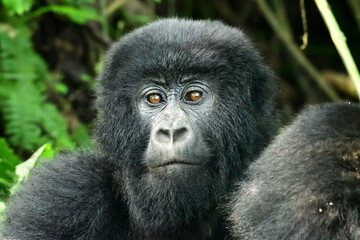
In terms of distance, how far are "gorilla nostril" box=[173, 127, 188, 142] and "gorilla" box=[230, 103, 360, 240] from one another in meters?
0.83

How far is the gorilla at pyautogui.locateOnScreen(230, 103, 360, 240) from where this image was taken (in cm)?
263

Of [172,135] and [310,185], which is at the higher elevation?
[172,135]

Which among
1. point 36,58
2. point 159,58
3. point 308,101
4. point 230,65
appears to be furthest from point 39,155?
point 308,101

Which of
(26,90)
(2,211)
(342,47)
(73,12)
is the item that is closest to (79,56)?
(73,12)

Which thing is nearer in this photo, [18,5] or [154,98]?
[154,98]

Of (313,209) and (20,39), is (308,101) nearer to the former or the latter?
(20,39)

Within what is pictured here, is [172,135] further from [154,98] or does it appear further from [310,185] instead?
[310,185]

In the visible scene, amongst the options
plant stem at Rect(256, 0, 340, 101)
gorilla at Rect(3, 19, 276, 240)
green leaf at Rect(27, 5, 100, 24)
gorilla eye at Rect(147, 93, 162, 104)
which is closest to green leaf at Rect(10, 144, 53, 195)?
gorilla at Rect(3, 19, 276, 240)

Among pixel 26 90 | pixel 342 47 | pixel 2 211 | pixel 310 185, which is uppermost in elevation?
pixel 26 90

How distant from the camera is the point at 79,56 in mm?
7176

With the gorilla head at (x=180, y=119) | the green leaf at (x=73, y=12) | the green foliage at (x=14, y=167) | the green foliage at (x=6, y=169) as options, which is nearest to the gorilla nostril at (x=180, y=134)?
the gorilla head at (x=180, y=119)

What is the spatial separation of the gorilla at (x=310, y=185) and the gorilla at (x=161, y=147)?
884 millimetres

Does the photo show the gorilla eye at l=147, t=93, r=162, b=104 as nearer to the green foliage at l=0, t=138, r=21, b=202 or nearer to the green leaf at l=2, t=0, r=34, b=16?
the green foliage at l=0, t=138, r=21, b=202

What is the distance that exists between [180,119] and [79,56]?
3.48 meters
